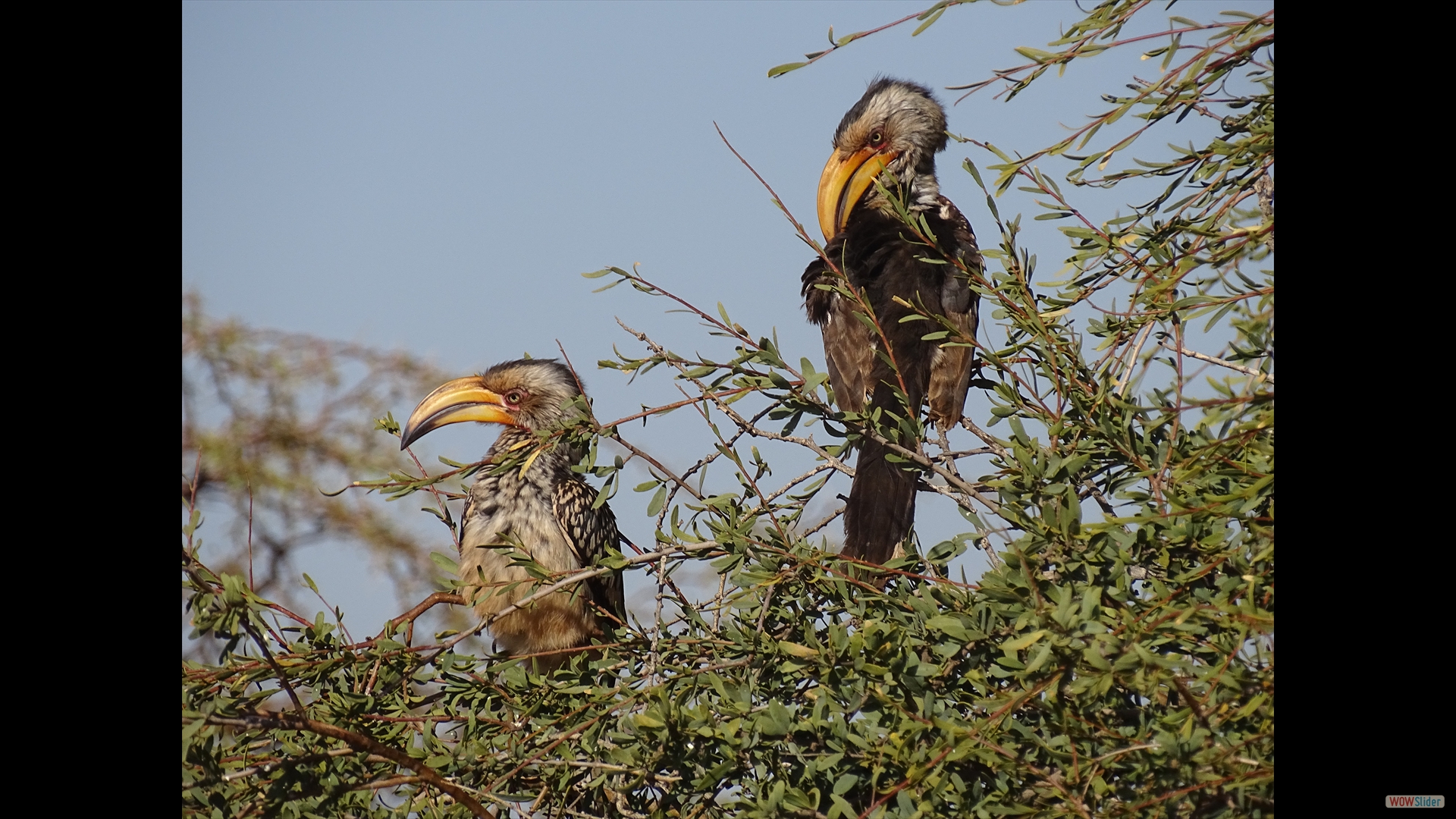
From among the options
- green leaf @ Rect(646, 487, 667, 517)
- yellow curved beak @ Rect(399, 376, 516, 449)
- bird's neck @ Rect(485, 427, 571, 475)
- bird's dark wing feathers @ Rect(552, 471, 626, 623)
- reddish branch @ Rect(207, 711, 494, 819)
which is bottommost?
reddish branch @ Rect(207, 711, 494, 819)

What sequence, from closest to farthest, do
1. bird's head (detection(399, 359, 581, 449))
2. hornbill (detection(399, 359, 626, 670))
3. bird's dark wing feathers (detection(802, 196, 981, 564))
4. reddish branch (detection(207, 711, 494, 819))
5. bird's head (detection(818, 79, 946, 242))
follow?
reddish branch (detection(207, 711, 494, 819))
bird's dark wing feathers (detection(802, 196, 981, 564))
hornbill (detection(399, 359, 626, 670))
bird's head (detection(399, 359, 581, 449))
bird's head (detection(818, 79, 946, 242))

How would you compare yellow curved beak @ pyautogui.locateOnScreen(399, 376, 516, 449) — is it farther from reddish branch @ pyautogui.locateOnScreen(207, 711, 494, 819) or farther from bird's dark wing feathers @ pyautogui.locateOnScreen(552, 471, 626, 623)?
reddish branch @ pyautogui.locateOnScreen(207, 711, 494, 819)

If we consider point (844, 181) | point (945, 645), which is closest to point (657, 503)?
point (945, 645)

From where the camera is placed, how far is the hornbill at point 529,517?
3486 millimetres

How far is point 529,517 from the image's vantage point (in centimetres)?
362

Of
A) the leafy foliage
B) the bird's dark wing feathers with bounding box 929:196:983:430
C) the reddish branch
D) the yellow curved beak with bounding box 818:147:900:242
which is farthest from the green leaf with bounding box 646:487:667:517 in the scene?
the yellow curved beak with bounding box 818:147:900:242

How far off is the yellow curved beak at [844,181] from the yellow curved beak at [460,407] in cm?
143

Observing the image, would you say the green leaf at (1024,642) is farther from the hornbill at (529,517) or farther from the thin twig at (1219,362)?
the hornbill at (529,517)

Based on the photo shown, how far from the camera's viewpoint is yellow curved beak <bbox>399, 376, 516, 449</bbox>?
3760 mm
